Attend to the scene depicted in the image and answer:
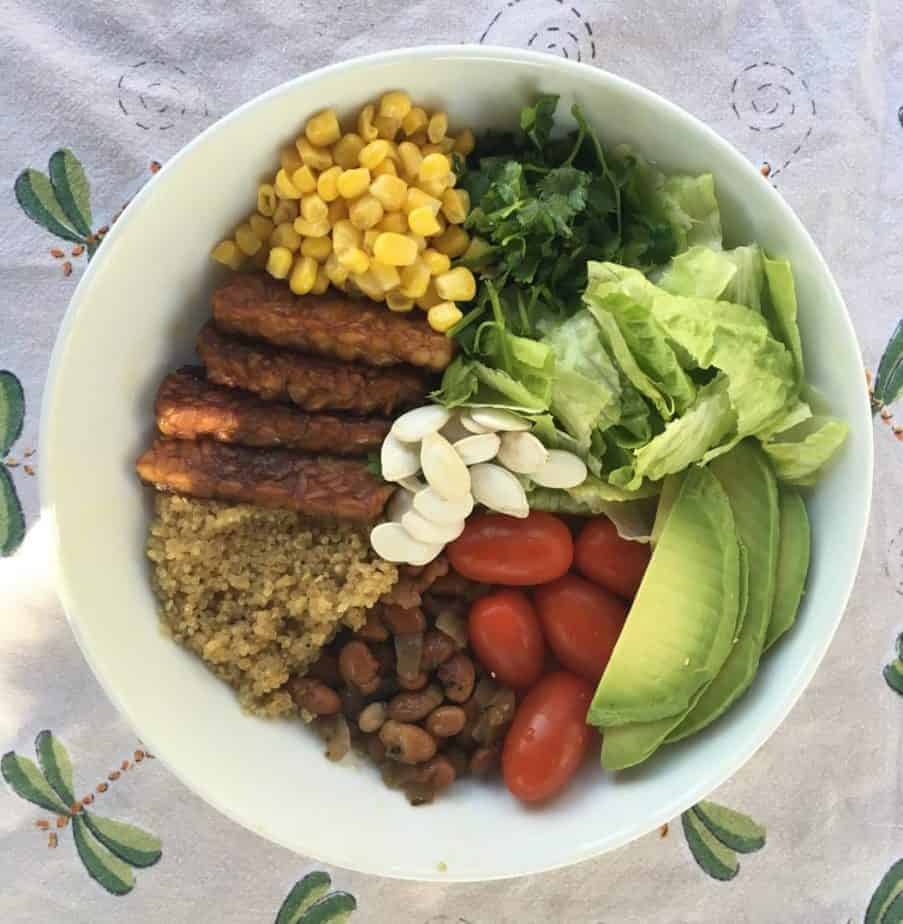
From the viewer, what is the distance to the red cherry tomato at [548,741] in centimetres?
217

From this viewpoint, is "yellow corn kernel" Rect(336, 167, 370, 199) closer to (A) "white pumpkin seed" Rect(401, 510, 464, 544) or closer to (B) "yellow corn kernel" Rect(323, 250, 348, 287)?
(B) "yellow corn kernel" Rect(323, 250, 348, 287)

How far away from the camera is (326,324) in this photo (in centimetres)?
208

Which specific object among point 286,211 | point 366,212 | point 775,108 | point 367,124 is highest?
point 775,108

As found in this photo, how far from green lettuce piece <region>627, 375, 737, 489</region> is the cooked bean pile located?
49 centimetres

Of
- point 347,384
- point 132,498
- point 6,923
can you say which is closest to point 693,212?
point 347,384

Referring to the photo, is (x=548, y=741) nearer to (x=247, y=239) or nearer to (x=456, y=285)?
(x=456, y=285)

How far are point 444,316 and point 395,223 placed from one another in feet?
0.69

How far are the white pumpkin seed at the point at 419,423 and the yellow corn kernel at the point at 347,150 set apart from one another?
20.2 inches

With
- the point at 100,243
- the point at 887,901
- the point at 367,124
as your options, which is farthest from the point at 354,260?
the point at 887,901

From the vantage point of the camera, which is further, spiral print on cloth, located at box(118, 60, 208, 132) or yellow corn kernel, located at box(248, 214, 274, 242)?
spiral print on cloth, located at box(118, 60, 208, 132)

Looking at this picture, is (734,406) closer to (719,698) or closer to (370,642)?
(719,698)

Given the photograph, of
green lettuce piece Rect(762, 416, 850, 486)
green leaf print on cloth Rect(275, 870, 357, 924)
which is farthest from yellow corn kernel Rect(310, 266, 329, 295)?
green leaf print on cloth Rect(275, 870, 357, 924)

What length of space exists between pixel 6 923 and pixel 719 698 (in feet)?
5.63

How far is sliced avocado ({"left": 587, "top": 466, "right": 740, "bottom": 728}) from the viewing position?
2072 millimetres
